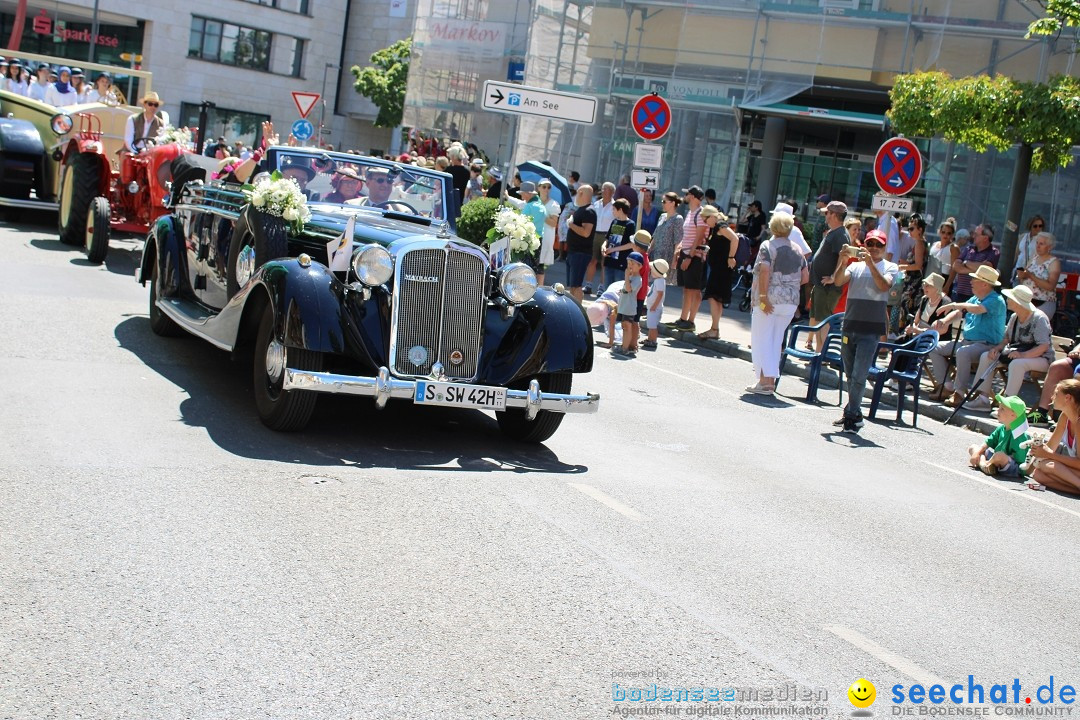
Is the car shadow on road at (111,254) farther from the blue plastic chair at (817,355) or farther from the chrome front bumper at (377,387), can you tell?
the chrome front bumper at (377,387)

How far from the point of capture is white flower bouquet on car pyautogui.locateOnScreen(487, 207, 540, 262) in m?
9.66

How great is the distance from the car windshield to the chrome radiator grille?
84.6 inches

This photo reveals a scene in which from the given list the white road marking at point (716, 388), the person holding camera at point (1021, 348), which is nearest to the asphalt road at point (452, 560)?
the white road marking at point (716, 388)

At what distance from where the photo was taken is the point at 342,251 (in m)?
8.16

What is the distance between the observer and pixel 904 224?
835 inches

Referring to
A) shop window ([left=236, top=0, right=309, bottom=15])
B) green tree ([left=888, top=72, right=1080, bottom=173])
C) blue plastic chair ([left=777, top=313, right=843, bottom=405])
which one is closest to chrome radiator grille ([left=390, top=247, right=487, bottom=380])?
blue plastic chair ([left=777, top=313, right=843, bottom=405])

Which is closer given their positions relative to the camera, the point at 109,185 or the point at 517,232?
the point at 517,232

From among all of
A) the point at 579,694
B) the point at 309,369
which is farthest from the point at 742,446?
the point at 579,694

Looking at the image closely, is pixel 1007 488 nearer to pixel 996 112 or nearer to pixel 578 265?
A: pixel 996 112

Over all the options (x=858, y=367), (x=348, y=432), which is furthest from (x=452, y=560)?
(x=858, y=367)

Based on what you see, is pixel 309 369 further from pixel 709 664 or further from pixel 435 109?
pixel 435 109

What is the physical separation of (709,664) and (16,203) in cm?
1539

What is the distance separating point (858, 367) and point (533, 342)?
441 cm

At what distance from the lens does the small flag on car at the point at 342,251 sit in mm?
8133
